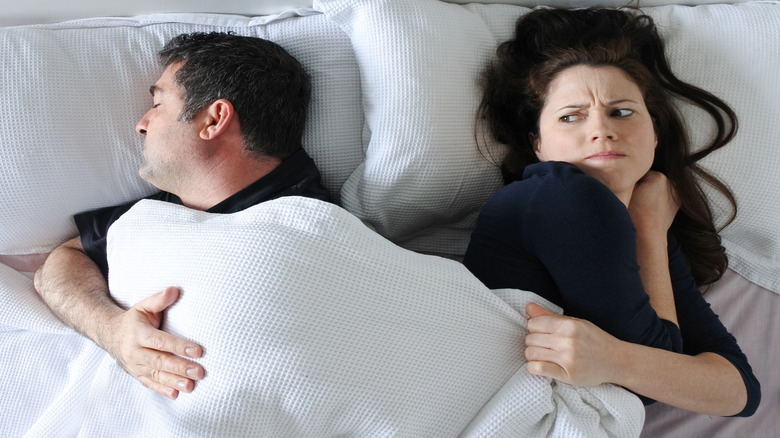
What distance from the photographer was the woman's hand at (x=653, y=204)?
1.14m

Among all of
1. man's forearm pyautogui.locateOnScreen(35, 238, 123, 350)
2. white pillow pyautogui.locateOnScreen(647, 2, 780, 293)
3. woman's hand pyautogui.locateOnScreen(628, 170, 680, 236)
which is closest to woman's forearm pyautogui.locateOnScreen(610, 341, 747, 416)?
woman's hand pyautogui.locateOnScreen(628, 170, 680, 236)

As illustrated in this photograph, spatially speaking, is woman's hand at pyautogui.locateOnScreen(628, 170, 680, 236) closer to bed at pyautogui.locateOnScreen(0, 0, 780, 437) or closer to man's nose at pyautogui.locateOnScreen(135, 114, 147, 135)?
bed at pyautogui.locateOnScreen(0, 0, 780, 437)

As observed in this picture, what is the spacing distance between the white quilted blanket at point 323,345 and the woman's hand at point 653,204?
307 mm

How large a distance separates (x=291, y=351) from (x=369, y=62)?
0.61m

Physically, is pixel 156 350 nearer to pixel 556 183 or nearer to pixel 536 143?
pixel 556 183

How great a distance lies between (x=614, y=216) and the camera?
93 cm

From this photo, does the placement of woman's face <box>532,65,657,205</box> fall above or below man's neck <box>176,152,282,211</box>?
above

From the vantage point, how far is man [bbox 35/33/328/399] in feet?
3.68

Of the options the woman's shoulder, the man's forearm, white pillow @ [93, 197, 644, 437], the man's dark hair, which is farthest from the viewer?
the man's dark hair

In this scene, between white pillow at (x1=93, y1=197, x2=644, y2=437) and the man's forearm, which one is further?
the man's forearm

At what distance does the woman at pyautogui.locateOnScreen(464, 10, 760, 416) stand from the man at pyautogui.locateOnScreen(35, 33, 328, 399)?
39cm

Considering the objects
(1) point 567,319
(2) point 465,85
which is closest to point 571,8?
(2) point 465,85

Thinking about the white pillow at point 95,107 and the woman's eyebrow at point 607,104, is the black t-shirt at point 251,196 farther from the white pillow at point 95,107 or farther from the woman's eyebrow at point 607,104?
the woman's eyebrow at point 607,104

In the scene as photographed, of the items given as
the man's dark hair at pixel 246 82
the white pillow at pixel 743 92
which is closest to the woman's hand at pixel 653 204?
the white pillow at pixel 743 92
